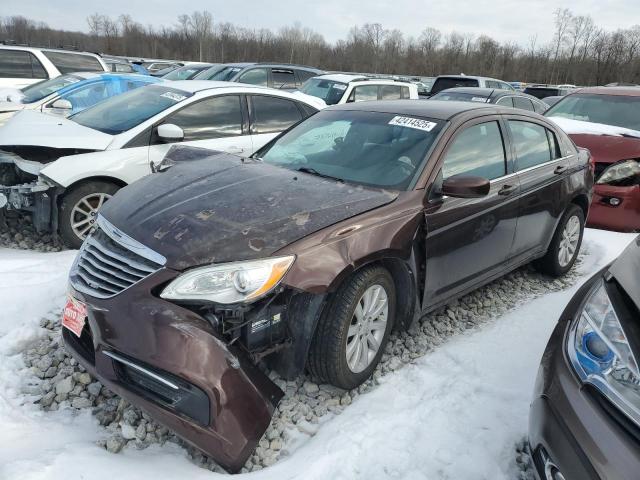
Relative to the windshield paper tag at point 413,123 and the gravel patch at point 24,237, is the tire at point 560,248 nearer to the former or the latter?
the windshield paper tag at point 413,123

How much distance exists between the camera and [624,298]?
2012mm

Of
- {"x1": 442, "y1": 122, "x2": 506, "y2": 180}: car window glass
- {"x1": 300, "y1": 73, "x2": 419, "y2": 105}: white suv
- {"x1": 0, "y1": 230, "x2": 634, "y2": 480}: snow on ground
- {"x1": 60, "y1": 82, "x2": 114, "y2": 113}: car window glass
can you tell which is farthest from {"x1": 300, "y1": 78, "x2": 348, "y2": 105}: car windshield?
{"x1": 0, "y1": 230, "x2": 634, "y2": 480}: snow on ground

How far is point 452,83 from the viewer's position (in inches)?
576

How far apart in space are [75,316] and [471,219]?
250 centimetres

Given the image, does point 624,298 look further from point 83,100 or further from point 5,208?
point 83,100

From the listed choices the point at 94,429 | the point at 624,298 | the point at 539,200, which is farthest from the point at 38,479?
the point at 539,200

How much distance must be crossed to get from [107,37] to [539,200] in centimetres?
7402

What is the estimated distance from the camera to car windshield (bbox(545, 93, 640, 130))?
280 inches

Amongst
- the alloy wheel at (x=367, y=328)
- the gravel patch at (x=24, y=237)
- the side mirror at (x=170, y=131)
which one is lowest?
the gravel patch at (x=24, y=237)

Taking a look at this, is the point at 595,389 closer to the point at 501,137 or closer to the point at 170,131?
the point at 501,137

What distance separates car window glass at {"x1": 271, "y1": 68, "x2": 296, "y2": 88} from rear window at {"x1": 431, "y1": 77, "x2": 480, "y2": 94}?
13.8 feet

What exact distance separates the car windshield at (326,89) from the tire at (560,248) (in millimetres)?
6049

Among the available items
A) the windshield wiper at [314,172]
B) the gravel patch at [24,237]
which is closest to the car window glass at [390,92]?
the gravel patch at [24,237]

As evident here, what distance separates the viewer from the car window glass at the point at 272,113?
5781mm
